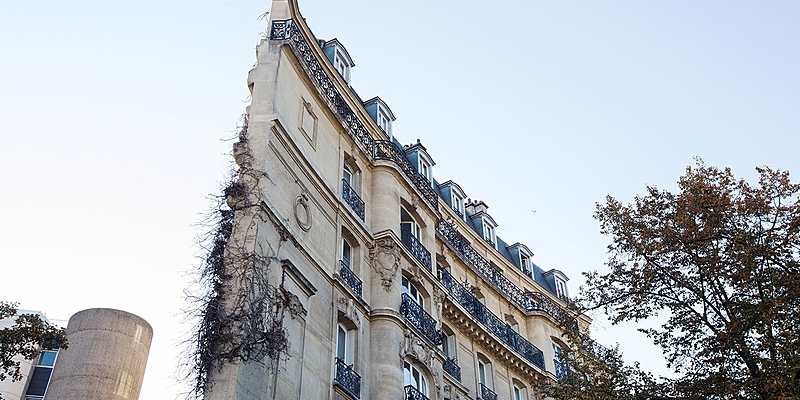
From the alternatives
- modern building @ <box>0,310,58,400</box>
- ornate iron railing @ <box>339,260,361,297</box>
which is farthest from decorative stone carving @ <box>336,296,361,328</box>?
modern building @ <box>0,310,58,400</box>

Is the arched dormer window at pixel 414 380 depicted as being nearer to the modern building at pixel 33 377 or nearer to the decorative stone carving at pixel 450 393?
the decorative stone carving at pixel 450 393

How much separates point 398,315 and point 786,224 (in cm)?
926

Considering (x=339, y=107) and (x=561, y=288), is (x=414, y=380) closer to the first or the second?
(x=339, y=107)

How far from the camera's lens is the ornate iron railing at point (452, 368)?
76.3 feet

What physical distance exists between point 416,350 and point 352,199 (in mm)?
4456

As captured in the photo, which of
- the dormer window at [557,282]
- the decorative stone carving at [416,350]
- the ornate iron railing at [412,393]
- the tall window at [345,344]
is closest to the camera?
the tall window at [345,344]

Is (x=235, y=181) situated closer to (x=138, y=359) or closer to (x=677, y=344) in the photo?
(x=138, y=359)

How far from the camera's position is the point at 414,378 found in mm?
20281

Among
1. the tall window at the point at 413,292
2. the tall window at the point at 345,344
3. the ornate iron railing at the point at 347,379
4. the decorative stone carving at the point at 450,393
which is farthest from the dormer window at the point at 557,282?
the ornate iron railing at the point at 347,379

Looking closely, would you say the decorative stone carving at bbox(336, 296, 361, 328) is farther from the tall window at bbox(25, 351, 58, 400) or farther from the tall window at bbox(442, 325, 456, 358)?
the tall window at bbox(25, 351, 58, 400)

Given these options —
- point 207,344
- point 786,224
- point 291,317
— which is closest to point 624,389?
point 786,224

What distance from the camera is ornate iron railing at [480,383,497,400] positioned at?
25141 millimetres

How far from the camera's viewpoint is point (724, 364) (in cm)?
1633

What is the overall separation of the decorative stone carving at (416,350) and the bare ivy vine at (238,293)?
4416 millimetres
